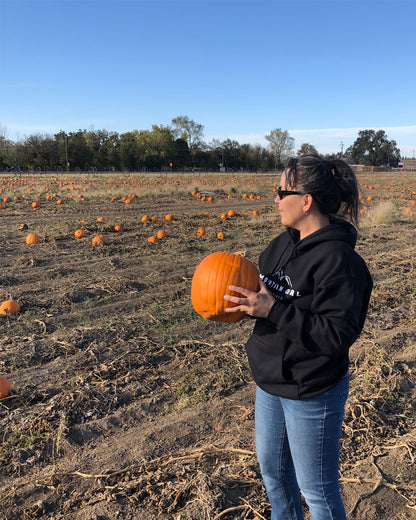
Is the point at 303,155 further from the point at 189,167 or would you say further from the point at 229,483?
the point at 189,167

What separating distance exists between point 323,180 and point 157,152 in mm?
72137

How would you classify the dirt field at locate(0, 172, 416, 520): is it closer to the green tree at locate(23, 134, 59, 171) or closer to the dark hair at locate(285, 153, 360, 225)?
the dark hair at locate(285, 153, 360, 225)

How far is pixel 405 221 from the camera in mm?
13383

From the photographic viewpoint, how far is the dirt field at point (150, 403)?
2559mm

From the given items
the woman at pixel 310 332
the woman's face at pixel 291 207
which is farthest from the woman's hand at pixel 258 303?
the woman's face at pixel 291 207

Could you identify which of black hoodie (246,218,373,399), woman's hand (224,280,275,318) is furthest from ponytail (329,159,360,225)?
woman's hand (224,280,275,318)

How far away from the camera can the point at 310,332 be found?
1571mm

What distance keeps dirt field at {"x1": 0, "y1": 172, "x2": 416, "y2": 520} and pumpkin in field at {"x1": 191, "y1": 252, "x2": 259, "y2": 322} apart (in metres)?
0.97

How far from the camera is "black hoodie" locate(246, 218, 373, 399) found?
1534 mm

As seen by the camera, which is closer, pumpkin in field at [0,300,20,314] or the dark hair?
the dark hair

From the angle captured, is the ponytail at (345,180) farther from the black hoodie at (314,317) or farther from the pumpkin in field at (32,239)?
the pumpkin in field at (32,239)

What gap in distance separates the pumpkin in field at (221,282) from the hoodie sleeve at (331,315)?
0.54 metres

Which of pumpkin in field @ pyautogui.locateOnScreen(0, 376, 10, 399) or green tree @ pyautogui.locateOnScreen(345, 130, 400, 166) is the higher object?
green tree @ pyautogui.locateOnScreen(345, 130, 400, 166)

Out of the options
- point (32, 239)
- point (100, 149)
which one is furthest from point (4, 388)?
point (100, 149)
